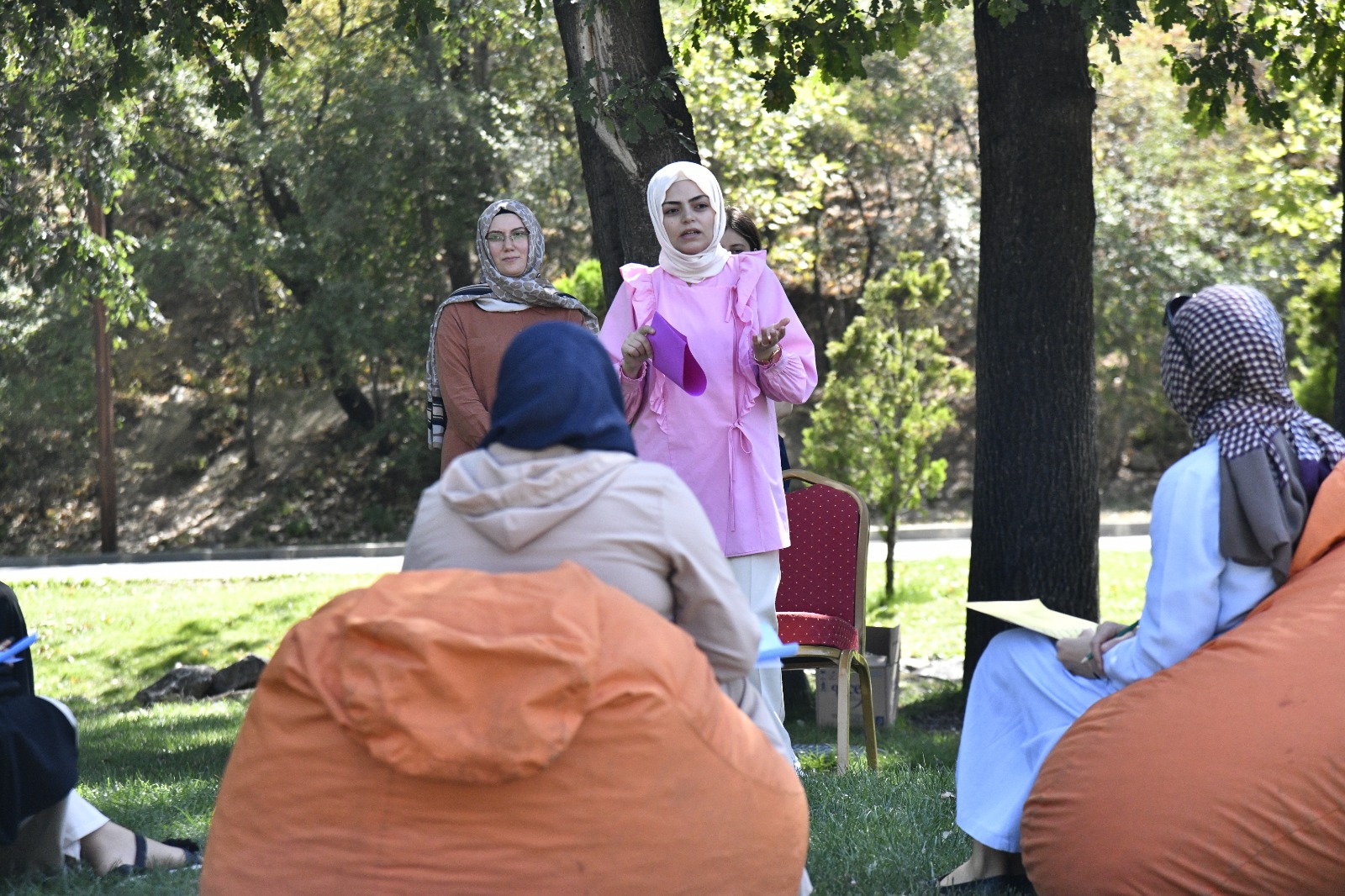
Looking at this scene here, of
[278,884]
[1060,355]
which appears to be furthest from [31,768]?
[1060,355]

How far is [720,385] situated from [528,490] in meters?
2.16

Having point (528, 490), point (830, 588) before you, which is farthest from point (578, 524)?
point (830, 588)

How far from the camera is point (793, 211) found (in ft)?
70.0

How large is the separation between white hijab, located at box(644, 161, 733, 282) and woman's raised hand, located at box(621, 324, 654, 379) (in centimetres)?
38

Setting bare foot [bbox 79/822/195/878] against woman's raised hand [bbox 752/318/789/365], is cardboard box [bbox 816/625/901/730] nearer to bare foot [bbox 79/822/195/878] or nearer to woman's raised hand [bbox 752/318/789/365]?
woman's raised hand [bbox 752/318/789/365]

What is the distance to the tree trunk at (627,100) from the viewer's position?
20.3 feet

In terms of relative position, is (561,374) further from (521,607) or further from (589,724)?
(589,724)

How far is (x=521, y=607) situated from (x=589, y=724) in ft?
0.84

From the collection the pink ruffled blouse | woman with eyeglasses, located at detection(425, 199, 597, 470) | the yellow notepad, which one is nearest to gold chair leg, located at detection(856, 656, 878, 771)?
the pink ruffled blouse

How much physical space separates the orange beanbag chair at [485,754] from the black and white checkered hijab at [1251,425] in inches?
52.3

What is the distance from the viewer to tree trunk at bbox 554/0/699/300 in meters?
6.18

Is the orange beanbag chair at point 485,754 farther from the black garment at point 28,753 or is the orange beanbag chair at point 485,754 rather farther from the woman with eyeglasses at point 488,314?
the woman with eyeglasses at point 488,314

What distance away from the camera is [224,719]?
25.8ft

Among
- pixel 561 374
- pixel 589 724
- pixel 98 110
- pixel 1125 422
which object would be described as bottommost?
pixel 1125 422
